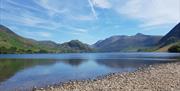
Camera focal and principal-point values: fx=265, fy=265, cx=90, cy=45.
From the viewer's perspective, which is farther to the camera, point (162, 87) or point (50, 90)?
point (50, 90)

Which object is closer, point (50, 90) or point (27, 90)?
point (50, 90)

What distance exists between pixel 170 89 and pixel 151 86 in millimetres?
2637

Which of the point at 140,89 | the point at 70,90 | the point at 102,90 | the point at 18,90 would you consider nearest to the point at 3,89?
the point at 18,90

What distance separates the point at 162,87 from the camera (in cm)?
2792

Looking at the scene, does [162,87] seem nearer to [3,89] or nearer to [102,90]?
[102,90]

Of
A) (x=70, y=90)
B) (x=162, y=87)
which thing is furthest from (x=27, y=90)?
(x=162, y=87)

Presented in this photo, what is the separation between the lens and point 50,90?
3069cm

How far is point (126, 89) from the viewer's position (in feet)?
90.2

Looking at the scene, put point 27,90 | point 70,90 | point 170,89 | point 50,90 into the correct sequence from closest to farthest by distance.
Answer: point 170,89, point 70,90, point 50,90, point 27,90

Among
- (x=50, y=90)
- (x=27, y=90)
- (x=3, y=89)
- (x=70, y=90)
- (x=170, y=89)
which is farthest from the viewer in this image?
(x=3, y=89)

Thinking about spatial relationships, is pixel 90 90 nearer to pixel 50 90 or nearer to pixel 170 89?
pixel 50 90

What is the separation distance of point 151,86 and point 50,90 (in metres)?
11.5

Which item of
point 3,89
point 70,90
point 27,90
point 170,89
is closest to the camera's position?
point 170,89

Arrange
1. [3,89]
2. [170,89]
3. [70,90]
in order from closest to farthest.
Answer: [170,89] < [70,90] < [3,89]
